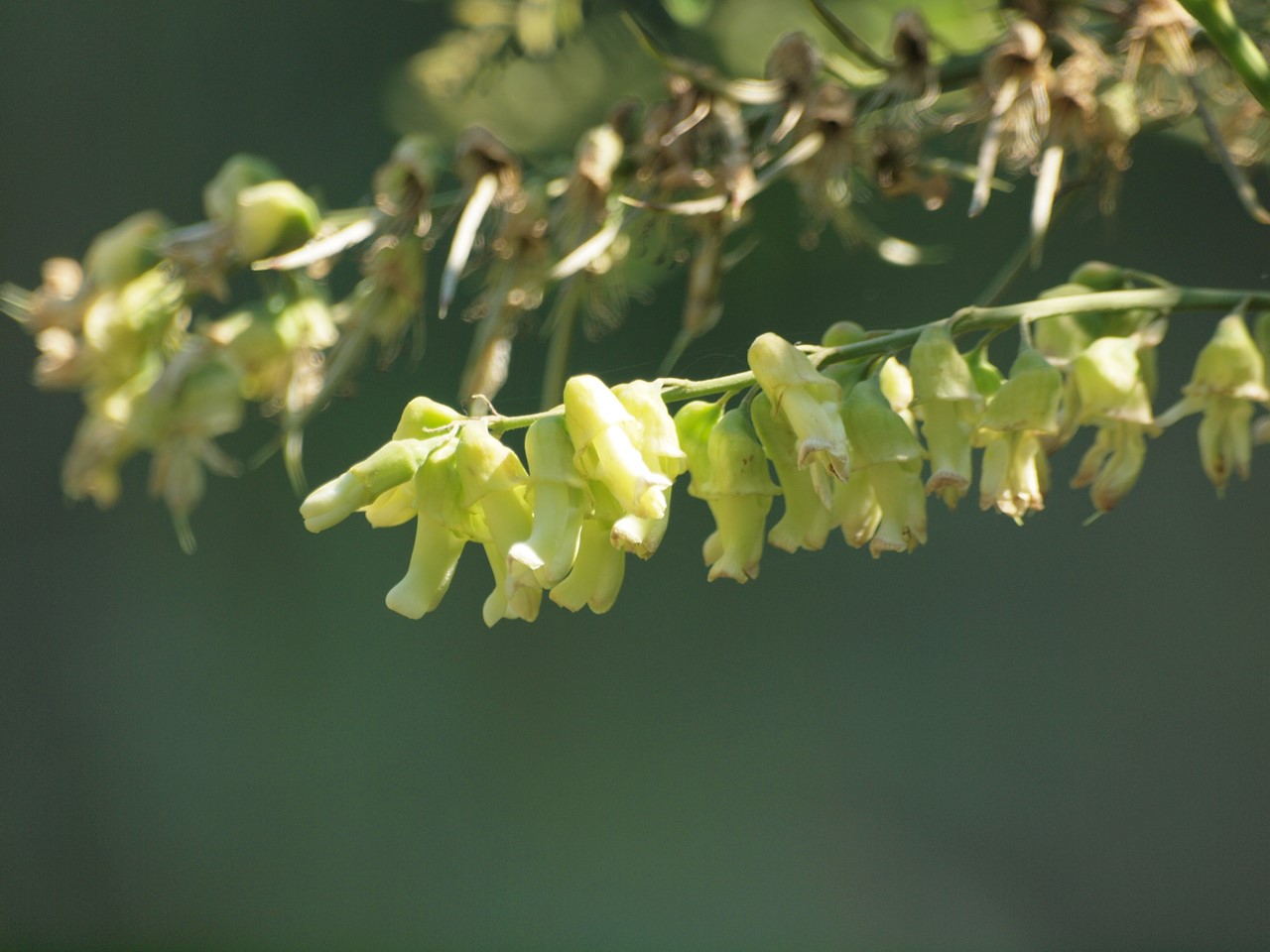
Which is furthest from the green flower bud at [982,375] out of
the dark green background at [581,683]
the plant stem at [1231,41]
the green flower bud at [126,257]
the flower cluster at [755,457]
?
the dark green background at [581,683]

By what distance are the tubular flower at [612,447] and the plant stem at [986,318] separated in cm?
1

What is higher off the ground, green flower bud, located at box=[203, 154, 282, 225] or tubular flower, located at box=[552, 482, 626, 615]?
green flower bud, located at box=[203, 154, 282, 225]

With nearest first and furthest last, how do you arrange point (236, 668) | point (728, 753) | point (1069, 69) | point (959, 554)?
point (1069, 69), point (959, 554), point (728, 753), point (236, 668)

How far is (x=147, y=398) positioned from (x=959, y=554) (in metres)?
0.69

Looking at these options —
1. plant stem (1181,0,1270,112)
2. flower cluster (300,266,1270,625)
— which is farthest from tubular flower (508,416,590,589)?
plant stem (1181,0,1270,112)

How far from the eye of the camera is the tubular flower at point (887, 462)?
30 cm

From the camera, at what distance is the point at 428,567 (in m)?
0.30

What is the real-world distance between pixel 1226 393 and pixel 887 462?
0.34ft

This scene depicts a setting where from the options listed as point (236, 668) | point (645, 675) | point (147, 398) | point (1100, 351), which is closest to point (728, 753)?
point (645, 675)

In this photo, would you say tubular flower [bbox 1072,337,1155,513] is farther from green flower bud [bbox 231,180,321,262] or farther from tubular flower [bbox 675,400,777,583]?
green flower bud [bbox 231,180,321,262]

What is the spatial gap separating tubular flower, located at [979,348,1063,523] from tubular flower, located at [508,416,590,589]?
10cm

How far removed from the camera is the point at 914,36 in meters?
0.42

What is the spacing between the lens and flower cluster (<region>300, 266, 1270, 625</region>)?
0.92 ft

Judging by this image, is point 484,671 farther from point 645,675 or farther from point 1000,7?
point 1000,7
